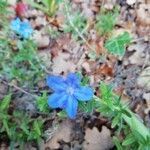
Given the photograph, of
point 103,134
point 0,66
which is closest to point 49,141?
point 103,134

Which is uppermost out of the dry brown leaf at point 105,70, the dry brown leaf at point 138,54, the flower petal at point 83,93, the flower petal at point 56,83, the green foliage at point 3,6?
the green foliage at point 3,6

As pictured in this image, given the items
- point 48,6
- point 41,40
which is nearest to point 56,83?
point 41,40

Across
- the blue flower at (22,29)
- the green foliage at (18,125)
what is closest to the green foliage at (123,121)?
the green foliage at (18,125)

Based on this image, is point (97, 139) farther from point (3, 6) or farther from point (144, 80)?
point (3, 6)

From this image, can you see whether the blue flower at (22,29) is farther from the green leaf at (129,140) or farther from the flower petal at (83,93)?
the green leaf at (129,140)

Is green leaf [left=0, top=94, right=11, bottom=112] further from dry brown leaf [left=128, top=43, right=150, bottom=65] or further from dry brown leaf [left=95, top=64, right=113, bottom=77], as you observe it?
dry brown leaf [left=128, top=43, right=150, bottom=65]

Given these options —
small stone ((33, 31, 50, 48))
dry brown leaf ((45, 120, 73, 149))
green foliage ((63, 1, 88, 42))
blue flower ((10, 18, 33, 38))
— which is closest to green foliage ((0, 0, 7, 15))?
blue flower ((10, 18, 33, 38))

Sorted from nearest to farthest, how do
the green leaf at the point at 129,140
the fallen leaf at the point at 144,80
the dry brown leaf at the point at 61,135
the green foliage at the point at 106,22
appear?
the green leaf at the point at 129,140, the dry brown leaf at the point at 61,135, the fallen leaf at the point at 144,80, the green foliage at the point at 106,22
